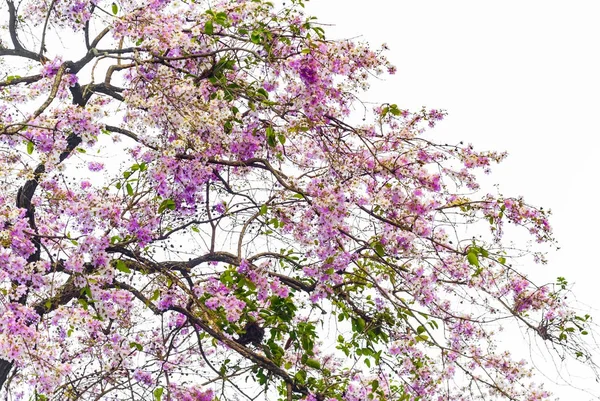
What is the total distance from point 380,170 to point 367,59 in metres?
0.78

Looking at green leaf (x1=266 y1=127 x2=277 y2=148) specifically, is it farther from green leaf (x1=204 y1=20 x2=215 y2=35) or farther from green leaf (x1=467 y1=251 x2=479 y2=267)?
green leaf (x1=467 y1=251 x2=479 y2=267)

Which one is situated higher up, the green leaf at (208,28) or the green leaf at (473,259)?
the green leaf at (208,28)

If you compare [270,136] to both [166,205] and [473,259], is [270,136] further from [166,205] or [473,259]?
[473,259]

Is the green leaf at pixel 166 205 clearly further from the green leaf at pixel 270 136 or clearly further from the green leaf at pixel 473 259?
the green leaf at pixel 473 259

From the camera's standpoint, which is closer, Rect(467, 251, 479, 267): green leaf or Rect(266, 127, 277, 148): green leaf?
Rect(266, 127, 277, 148): green leaf

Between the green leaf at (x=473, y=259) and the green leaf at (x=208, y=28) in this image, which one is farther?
the green leaf at (x=473, y=259)

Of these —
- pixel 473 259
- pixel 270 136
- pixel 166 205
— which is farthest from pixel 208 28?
pixel 473 259

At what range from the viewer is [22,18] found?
6422 mm

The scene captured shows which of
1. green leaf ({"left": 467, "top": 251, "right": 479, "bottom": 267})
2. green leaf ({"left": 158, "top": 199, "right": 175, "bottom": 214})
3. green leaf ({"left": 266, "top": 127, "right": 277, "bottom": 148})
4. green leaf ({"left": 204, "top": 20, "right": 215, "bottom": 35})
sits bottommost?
green leaf ({"left": 467, "top": 251, "right": 479, "bottom": 267})

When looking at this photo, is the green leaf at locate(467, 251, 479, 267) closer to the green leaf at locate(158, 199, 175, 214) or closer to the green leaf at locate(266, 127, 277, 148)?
the green leaf at locate(266, 127, 277, 148)

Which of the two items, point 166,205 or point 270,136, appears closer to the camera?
point 270,136

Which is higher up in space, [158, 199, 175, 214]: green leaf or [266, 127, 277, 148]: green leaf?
[266, 127, 277, 148]: green leaf

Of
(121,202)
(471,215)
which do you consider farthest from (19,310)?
(471,215)

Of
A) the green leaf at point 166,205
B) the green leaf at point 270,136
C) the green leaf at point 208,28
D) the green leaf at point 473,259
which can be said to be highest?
the green leaf at point 208,28
